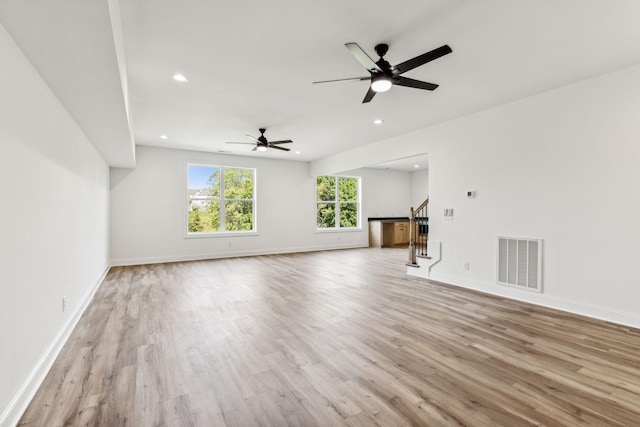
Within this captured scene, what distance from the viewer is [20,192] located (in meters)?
1.97

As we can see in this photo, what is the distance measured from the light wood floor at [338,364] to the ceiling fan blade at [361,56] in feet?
8.27

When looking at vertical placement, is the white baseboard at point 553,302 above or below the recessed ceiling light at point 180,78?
below

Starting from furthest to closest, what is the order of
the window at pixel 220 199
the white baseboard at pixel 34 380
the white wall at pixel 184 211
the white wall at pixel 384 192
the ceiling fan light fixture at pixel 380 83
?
the white wall at pixel 384 192, the window at pixel 220 199, the white wall at pixel 184 211, the ceiling fan light fixture at pixel 380 83, the white baseboard at pixel 34 380

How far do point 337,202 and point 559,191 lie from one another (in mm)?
6726

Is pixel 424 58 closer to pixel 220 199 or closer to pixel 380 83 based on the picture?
pixel 380 83

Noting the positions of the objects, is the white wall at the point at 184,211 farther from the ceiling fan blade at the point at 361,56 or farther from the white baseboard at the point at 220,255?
the ceiling fan blade at the point at 361,56

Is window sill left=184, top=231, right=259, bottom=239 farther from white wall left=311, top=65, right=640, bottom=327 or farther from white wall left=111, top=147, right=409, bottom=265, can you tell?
white wall left=311, top=65, right=640, bottom=327

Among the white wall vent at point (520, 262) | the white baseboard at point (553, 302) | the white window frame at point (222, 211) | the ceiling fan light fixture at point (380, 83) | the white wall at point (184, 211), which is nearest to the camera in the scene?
the ceiling fan light fixture at point (380, 83)

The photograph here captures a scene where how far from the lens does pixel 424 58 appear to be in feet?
8.35

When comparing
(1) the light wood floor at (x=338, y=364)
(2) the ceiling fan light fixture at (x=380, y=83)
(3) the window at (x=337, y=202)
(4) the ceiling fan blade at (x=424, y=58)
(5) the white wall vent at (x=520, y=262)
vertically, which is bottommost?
(1) the light wood floor at (x=338, y=364)

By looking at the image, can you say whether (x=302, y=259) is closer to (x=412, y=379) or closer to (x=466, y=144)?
(x=466, y=144)

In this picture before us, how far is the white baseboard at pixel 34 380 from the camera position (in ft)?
5.61

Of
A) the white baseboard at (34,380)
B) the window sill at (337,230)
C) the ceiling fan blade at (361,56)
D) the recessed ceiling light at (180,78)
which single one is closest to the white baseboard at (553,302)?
the ceiling fan blade at (361,56)

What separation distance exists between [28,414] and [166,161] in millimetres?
6358
